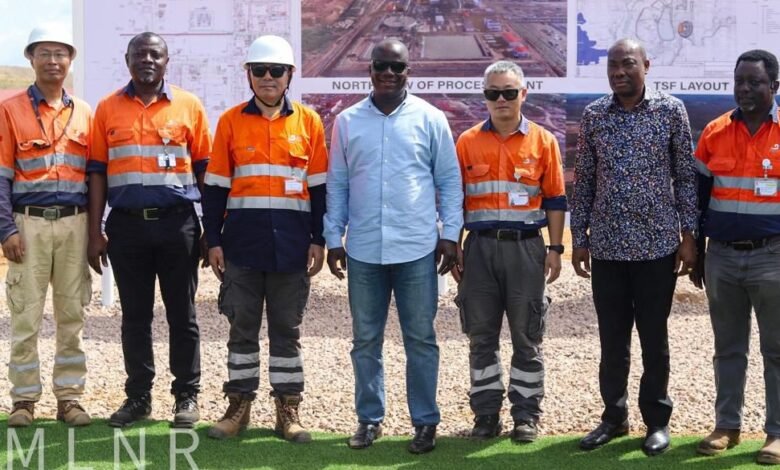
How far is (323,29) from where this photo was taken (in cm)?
1070

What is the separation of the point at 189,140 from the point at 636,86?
2784 millimetres

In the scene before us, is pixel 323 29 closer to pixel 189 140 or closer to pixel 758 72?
pixel 189 140

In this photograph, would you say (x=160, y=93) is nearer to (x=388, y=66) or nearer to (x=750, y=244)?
(x=388, y=66)

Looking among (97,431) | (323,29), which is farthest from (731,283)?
(323,29)

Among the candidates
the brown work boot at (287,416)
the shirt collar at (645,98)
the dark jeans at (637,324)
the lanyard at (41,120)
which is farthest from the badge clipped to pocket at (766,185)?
the lanyard at (41,120)


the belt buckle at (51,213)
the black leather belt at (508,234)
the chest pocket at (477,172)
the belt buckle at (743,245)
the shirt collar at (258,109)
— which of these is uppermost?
the shirt collar at (258,109)

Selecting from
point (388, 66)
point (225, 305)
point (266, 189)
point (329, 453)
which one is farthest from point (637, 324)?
point (225, 305)

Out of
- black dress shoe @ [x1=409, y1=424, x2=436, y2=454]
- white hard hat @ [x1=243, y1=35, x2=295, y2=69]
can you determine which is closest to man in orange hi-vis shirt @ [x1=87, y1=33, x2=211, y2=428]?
white hard hat @ [x1=243, y1=35, x2=295, y2=69]

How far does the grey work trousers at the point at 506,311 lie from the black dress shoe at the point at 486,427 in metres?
0.04

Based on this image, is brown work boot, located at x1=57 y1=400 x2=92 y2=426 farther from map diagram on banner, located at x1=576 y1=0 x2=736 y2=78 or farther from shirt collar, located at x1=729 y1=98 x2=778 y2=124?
map diagram on banner, located at x1=576 y1=0 x2=736 y2=78

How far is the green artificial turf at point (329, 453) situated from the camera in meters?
6.17

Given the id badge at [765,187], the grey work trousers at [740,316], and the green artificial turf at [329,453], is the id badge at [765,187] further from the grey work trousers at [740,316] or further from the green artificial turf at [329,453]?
the green artificial turf at [329,453]

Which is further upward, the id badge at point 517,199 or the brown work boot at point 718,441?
the id badge at point 517,199

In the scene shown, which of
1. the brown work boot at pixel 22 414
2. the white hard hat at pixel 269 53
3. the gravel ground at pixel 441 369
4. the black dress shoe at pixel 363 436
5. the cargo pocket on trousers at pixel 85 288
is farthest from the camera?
the gravel ground at pixel 441 369
